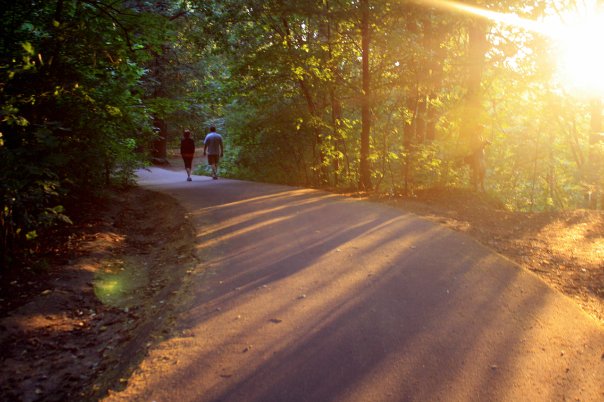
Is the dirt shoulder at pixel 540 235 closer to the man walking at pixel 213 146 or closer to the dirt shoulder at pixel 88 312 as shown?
the dirt shoulder at pixel 88 312

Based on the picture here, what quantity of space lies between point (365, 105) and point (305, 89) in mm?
2752

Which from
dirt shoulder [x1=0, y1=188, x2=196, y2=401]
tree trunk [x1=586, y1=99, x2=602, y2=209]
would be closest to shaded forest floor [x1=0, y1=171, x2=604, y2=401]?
dirt shoulder [x1=0, y1=188, x2=196, y2=401]

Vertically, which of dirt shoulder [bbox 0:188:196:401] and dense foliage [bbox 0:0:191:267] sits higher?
dense foliage [bbox 0:0:191:267]

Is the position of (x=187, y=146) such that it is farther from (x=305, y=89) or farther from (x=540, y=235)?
(x=540, y=235)

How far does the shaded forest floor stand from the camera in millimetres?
4121

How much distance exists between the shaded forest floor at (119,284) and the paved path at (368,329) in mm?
444

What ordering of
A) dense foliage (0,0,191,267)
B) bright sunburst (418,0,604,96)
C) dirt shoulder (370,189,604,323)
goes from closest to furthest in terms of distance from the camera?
dense foliage (0,0,191,267), dirt shoulder (370,189,604,323), bright sunburst (418,0,604,96)

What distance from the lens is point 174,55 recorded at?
2653cm

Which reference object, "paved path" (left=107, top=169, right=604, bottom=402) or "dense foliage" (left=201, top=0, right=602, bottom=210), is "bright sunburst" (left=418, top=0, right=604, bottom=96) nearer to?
"dense foliage" (left=201, top=0, right=602, bottom=210)

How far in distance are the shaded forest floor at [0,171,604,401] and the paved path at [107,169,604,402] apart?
0.44 meters

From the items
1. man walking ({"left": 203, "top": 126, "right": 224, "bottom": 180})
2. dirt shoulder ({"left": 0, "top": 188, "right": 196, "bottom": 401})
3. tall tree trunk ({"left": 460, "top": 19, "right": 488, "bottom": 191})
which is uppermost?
→ tall tree trunk ({"left": 460, "top": 19, "right": 488, "bottom": 191})

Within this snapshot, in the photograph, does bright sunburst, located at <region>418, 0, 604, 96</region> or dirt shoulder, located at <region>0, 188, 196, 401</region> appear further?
bright sunburst, located at <region>418, 0, 604, 96</region>

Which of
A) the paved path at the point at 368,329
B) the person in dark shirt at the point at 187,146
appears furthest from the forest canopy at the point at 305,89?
the paved path at the point at 368,329

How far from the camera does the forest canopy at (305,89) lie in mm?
6449
